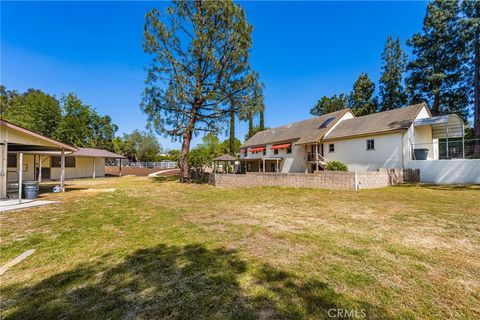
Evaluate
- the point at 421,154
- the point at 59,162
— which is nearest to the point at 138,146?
the point at 59,162

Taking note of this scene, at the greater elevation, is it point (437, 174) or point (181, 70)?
point (181, 70)

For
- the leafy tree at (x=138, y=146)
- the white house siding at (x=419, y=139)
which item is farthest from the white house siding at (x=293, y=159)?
the leafy tree at (x=138, y=146)

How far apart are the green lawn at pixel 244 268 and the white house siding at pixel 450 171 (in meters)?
9.68

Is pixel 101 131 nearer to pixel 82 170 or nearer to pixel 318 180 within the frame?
pixel 82 170

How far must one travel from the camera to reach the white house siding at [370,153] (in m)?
15.7

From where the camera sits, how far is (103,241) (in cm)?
447

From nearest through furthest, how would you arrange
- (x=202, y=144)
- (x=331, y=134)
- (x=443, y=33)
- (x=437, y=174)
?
(x=437, y=174) → (x=331, y=134) → (x=443, y=33) → (x=202, y=144)

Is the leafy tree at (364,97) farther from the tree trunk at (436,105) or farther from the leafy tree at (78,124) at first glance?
the leafy tree at (78,124)

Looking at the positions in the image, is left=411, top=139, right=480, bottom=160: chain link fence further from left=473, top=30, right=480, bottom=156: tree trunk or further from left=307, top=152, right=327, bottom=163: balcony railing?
left=307, top=152, right=327, bottom=163: balcony railing

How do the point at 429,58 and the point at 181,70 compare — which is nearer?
the point at 181,70

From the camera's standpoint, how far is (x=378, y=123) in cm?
1777

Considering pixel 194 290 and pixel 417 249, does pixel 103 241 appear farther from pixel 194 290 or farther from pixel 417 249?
pixel 417 249

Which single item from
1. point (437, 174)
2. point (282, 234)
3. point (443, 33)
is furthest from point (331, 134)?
point (443, 33)

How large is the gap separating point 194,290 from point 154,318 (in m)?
0.56
